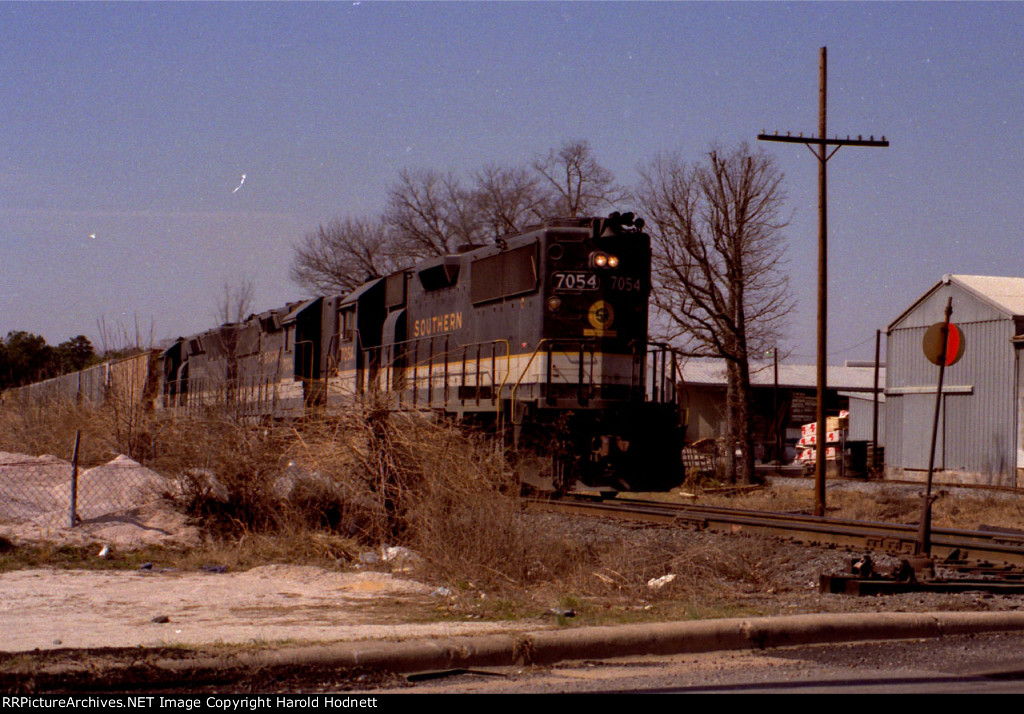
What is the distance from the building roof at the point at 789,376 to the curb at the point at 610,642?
46710mm

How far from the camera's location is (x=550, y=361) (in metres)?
13.1

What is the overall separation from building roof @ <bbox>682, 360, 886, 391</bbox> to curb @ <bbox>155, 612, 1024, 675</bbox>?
46710 millimetres

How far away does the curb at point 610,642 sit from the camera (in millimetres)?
4910

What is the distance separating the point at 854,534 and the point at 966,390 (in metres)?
17.7

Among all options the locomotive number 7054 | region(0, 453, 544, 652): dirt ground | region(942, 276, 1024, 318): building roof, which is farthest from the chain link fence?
region(942, 276, 1024, 318): building roof

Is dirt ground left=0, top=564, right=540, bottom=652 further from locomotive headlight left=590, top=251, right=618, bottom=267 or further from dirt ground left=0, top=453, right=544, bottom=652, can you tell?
locomotive headlight left=590, top=251, right=618, bottom=267

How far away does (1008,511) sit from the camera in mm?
16781

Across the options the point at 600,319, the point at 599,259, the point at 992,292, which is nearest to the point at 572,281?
the point at 599,259

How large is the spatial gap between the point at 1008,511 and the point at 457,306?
32.5 feet

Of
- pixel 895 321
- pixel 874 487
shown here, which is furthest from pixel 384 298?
pixel 895 321

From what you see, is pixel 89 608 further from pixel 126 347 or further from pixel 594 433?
pixel 126 347

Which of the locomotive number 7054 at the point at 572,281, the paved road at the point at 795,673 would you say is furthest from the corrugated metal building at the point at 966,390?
the paved road at the point at 795,673

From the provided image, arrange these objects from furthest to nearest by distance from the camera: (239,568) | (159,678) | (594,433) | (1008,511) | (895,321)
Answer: (895,321) → (1008,511) → (594,433) → (239,568) → (159,678)

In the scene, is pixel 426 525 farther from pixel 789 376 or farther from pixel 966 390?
pixel 789 376
